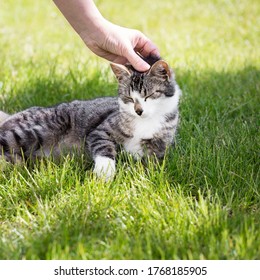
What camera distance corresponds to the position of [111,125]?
360 centimetres

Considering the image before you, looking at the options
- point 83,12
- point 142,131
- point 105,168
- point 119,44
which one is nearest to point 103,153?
point 105,168

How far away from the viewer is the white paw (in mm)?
3109

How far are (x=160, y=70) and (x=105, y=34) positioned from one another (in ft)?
1.63

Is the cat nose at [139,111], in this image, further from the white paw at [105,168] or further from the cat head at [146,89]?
the white paw at [105,168]

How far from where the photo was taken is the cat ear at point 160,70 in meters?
3.31

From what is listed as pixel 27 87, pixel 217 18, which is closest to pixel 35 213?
pixel 27 87

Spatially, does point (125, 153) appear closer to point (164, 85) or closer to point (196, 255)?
point (164, 85)

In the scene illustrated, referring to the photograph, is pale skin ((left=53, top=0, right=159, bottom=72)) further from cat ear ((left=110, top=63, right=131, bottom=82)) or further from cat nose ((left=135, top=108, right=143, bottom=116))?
cat nose ((left=135, top=108, right=143, bottom=116))

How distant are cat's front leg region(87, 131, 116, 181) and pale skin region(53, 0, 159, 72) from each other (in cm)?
55

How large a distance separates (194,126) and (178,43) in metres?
2.70

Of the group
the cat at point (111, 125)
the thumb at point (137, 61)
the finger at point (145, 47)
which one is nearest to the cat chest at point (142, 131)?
the cat at point (111, 125)

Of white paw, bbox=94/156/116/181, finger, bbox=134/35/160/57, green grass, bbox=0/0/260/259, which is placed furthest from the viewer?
finger, bbox=134/35/160/57

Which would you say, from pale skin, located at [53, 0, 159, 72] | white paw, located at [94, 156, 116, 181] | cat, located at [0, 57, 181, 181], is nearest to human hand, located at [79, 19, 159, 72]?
pale skin, located at [53, 0, 159, 72]

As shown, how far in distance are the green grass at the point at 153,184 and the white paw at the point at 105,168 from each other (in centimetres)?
6
